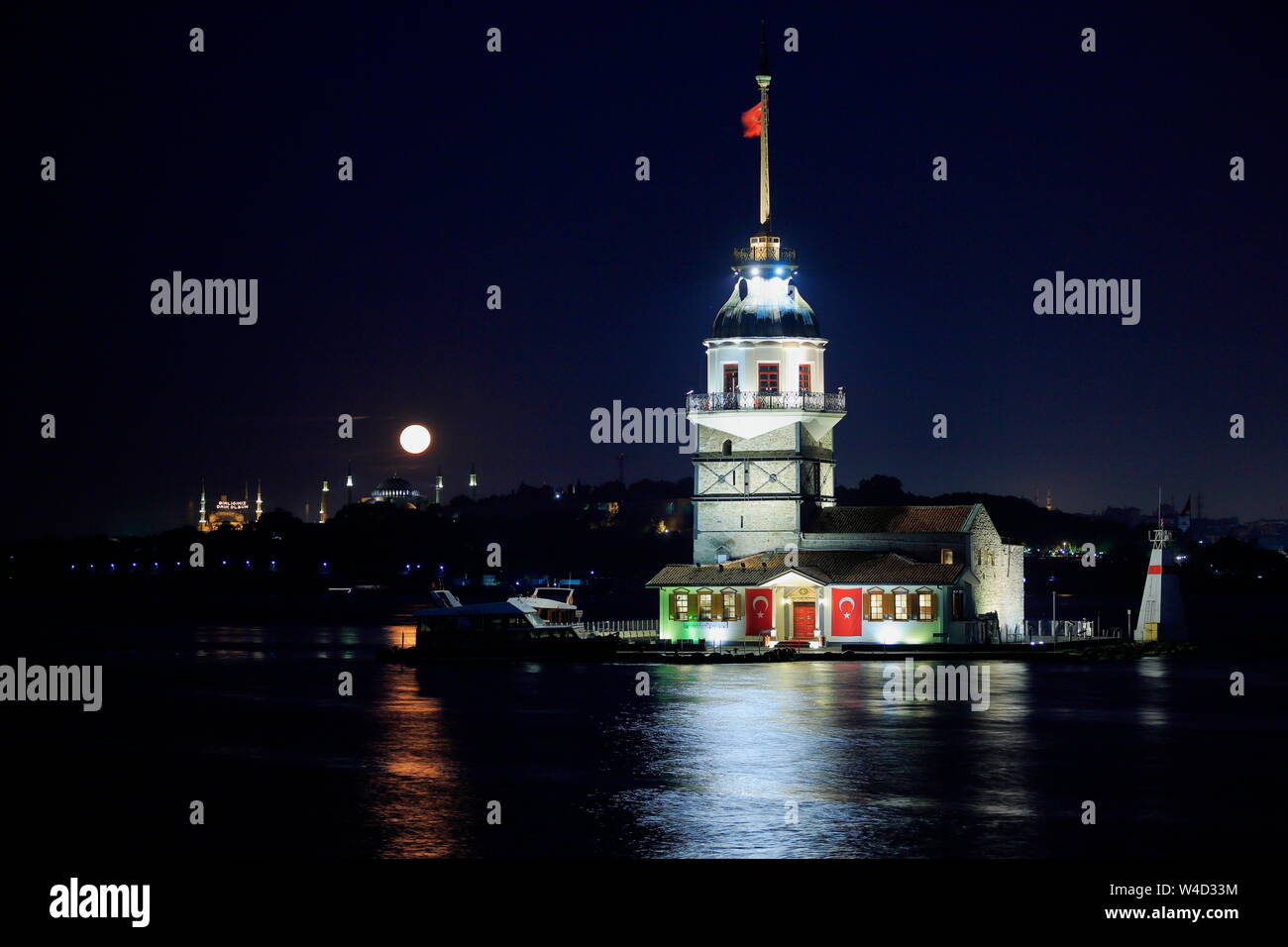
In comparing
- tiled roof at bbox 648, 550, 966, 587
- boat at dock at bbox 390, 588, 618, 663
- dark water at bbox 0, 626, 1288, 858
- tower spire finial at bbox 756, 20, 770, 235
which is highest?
tower spire finial at bbox 756, 20, 770, 235

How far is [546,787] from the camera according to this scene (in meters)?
37.9

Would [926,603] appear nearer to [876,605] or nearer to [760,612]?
[876,605]

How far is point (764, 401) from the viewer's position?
71.8 meters

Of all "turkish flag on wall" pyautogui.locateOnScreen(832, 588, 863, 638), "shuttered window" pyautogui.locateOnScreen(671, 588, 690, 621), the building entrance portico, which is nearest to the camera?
"turkish flag on wall" pyautogui.locateOnScreen(832, 588, 863, 638)

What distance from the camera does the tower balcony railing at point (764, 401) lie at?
235ft

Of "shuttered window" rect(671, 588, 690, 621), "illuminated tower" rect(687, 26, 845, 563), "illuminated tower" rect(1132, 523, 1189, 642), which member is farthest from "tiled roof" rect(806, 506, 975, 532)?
"illuminated tower" rect(1132, 523, 1189, 642)

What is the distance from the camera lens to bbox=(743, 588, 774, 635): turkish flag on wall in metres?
70.1

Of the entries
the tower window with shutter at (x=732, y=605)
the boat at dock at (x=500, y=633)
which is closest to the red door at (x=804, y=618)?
the tower window with shutter at (x=732, y=605)

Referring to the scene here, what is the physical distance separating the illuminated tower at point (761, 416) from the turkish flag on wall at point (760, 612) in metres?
2.42

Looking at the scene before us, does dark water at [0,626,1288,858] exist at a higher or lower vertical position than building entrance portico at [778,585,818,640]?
lower

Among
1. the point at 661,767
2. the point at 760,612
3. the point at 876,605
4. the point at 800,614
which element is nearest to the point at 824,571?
the point at 800,614

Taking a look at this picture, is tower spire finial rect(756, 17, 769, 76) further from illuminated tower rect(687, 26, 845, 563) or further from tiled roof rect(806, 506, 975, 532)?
tiled roof rect(806, 506, 975, 532)

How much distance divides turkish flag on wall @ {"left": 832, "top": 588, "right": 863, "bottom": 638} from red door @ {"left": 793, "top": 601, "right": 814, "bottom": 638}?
99 cm

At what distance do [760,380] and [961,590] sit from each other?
12.0m
